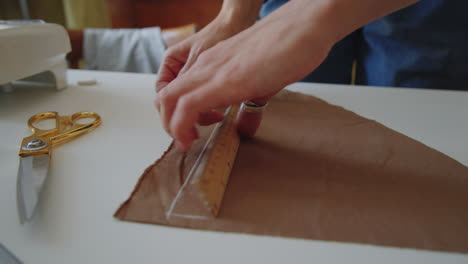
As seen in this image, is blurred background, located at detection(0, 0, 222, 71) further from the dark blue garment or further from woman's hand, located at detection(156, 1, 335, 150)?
woman's hand, located at detection(156, 1, 335, 150)

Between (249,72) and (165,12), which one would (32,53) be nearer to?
(249,72)

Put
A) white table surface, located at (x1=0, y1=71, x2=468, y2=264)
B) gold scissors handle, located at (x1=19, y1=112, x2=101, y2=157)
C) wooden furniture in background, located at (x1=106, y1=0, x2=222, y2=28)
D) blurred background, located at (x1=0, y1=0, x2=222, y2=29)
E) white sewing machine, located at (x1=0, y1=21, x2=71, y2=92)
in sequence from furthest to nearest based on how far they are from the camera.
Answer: wooden furniture in background, located at (x1=106, y1=0, x2=222, y2=28) → blurred background, located at (x1=0, y1=0, x2=222, y2=29) → white sewing machine, located at (x1=0, y1=21, x2=71, y2=92) → gold scissors handle, located at (x1=19, y1=112, x2=101, y2=157) → white table surface, located at (x1=0, y1=71, x2=468, y2=264)

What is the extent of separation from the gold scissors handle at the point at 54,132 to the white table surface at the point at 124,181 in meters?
0.02

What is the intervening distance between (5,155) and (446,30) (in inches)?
40.7

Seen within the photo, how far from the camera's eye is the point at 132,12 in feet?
7.23

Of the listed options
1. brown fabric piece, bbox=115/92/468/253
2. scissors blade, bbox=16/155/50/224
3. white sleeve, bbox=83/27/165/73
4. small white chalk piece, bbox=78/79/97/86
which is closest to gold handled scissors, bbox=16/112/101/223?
scissors blade, bbox=16/155/50/224

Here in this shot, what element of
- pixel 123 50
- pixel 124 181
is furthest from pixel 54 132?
pixel 123 50

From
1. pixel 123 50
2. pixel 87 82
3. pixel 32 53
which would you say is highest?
pixel 32 53

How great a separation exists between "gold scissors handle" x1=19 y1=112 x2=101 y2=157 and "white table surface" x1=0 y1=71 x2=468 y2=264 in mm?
18

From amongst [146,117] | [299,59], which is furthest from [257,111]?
[146,117]

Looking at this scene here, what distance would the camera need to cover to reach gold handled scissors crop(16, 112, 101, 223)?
397mm

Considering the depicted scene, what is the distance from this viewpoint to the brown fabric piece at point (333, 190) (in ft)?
1.27

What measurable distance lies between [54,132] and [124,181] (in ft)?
0.67

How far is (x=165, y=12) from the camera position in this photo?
2.20 m
